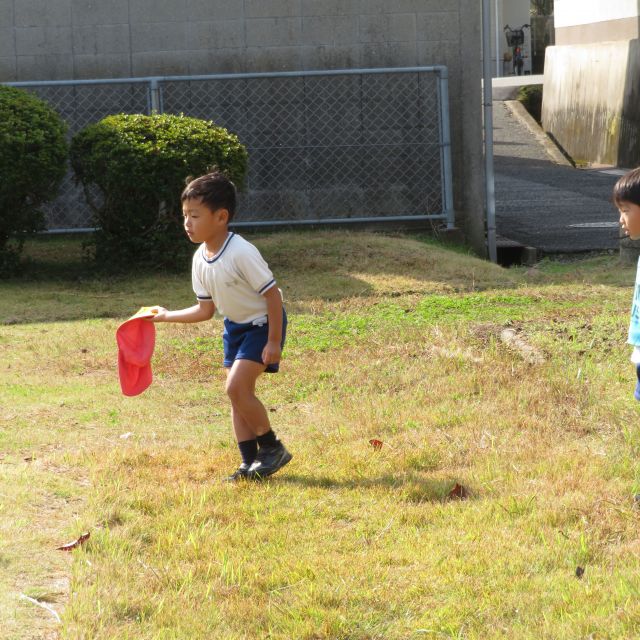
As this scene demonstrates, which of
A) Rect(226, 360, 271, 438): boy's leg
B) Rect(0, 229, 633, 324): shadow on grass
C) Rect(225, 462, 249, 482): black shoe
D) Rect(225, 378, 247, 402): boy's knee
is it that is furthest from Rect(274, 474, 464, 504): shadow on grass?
Rect(0, 229, 633, 324): shadow on grass

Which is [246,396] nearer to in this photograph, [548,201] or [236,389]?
[236,389]

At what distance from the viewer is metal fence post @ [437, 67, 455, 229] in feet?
39.5

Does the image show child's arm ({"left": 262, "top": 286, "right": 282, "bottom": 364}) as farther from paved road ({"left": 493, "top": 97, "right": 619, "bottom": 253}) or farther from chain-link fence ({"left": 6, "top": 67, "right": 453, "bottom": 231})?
paved road ({"left": 493, "top": 97, "right": 619, "bottom": 253})

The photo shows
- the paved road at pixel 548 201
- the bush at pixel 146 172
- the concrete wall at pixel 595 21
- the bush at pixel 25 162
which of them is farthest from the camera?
the concrete wall at pixel 595 21

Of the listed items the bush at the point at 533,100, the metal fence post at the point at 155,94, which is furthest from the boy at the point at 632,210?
the bush at the point at 533,100

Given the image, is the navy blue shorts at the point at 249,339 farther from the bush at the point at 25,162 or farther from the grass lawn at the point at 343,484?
the bush at the point at 25,162

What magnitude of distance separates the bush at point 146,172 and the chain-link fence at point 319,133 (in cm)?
172

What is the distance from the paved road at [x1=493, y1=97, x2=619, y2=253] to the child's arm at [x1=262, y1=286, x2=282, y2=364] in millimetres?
7610

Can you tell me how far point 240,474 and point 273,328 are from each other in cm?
65

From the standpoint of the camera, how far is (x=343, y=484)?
15.1 ft

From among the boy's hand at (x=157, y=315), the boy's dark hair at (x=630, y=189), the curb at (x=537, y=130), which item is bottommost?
the boy's hand at (x=157, y=315)

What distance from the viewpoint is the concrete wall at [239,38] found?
12000 millimetres

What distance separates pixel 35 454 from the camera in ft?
16.9

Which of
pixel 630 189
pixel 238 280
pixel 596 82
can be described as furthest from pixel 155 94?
pixel 596 82
